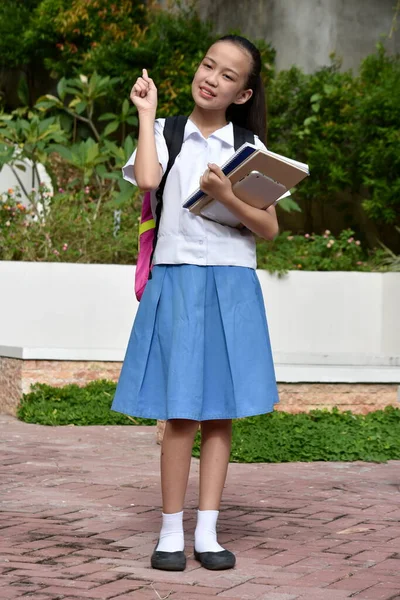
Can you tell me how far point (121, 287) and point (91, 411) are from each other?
1578 millimetres

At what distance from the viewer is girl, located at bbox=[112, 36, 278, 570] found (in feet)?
11.6

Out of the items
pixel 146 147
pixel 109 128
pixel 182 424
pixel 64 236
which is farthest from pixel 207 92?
pixel 109 128

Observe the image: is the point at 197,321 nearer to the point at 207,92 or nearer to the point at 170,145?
the point at 170,145

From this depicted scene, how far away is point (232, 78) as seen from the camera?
3633mm

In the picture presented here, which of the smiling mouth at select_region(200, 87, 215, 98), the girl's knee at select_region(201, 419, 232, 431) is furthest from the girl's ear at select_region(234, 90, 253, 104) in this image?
the girl's knee at select_region(201, 419, 232, 431)

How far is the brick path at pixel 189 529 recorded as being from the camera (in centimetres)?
333

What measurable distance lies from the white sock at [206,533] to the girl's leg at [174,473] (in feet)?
0.20

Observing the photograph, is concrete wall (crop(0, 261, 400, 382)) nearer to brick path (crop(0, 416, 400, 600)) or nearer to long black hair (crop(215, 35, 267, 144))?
Result: brick path (crop(0, 416, 400, 600))

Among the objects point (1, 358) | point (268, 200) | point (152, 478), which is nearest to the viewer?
point (268, 200)

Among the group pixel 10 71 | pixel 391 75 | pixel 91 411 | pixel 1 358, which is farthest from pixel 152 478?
pixel 10 71

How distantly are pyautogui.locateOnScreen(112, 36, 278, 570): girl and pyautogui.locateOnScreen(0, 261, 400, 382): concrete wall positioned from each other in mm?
3940

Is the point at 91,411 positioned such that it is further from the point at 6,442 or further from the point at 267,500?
the point at 267,500

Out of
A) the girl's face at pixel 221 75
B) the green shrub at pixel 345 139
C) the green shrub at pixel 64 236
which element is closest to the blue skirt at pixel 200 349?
the girl's face at pixel 221 75

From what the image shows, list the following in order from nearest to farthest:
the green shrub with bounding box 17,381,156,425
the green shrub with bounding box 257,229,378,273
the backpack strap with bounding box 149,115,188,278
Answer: the backpack strap with bounding box 149,115,188,278
the green shrub with bounding box 17,381,156,425
the green shrub with bounding box 257,229,378,273
